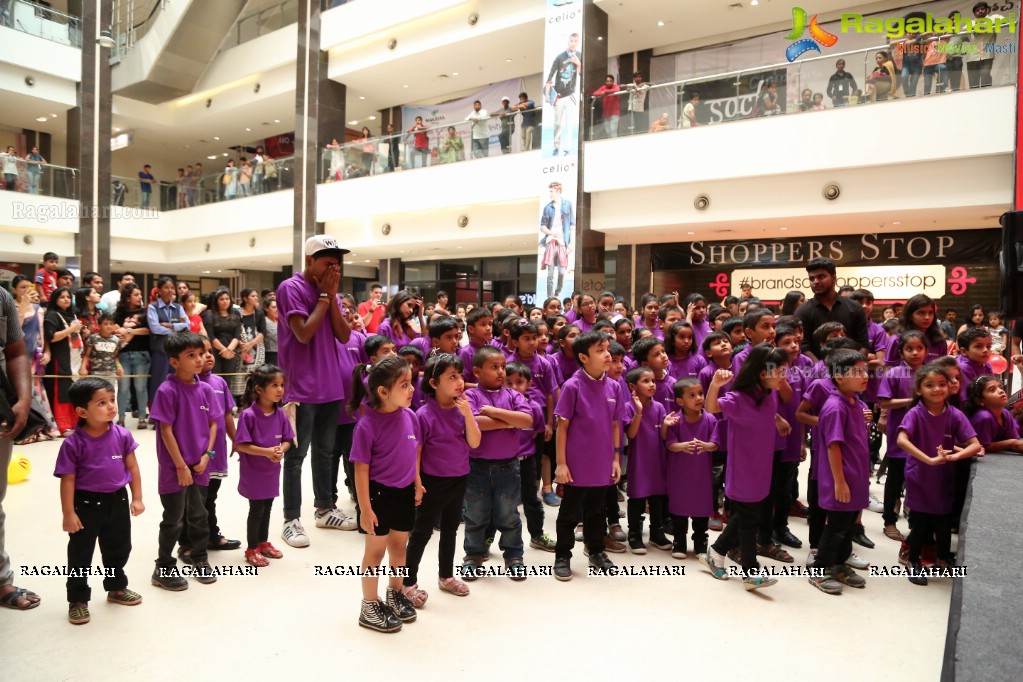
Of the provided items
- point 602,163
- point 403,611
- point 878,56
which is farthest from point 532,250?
point 403,611

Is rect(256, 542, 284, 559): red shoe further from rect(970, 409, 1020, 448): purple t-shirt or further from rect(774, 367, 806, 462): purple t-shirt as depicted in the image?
rect(970, 409, 1020, 448): purple t-shirt

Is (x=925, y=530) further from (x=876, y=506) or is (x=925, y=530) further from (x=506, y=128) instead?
(x=506, y=128)

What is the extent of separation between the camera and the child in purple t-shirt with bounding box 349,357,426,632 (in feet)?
9.68

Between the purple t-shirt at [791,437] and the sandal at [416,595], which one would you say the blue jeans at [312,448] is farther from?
the purple t-shirt at [791,437]

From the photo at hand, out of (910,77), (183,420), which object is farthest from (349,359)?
(910,77)

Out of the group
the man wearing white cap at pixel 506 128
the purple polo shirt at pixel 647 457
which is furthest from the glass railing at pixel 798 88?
the purple polo shirt at pixel 647 457

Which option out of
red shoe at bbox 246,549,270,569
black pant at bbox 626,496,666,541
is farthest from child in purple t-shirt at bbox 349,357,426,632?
black pant at bbox 626,496,666,541

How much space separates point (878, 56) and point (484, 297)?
10977 millimetres

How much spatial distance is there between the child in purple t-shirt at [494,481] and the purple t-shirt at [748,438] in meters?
1.12

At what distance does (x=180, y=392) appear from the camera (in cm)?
347

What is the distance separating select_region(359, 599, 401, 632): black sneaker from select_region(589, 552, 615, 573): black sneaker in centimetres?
126

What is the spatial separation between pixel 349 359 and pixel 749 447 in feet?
8.52

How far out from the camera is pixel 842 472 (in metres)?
3.58

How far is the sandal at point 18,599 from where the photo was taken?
121 inches
